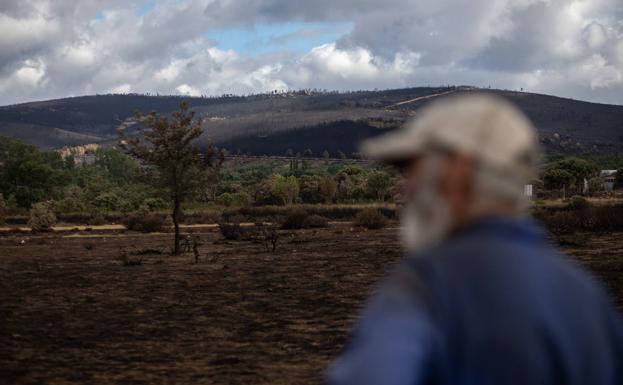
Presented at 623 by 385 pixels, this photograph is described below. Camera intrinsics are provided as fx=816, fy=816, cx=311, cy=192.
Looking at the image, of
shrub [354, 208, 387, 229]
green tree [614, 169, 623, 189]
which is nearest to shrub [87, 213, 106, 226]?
shrub [354, 208, 387, 229]

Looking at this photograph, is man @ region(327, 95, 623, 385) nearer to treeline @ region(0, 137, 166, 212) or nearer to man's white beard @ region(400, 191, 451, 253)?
man's white beard @ region(400, 191, 451, 253)

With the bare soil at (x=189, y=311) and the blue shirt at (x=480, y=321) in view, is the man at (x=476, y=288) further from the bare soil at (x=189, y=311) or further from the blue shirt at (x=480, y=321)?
the bare soil at (x=189, y=311)

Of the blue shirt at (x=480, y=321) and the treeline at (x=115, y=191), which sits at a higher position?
the blue shirt at (x=480, y=321)

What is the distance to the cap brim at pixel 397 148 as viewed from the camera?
67.9 inches

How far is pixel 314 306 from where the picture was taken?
45.2 feet

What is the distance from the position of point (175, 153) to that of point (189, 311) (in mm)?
10983

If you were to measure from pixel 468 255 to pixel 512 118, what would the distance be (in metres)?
0.31

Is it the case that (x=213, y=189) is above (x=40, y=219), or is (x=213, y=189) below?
above

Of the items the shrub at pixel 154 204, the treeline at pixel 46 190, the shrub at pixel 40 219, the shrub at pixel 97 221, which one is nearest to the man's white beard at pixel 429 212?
the shrub at pixel 40 219

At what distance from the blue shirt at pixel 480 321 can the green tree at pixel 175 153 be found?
21918 mm

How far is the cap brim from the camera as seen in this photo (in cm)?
173

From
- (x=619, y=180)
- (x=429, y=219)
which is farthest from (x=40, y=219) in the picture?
(x=619, y=180)

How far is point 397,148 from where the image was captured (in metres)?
1.73

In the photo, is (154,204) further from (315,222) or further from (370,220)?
(370,220)
